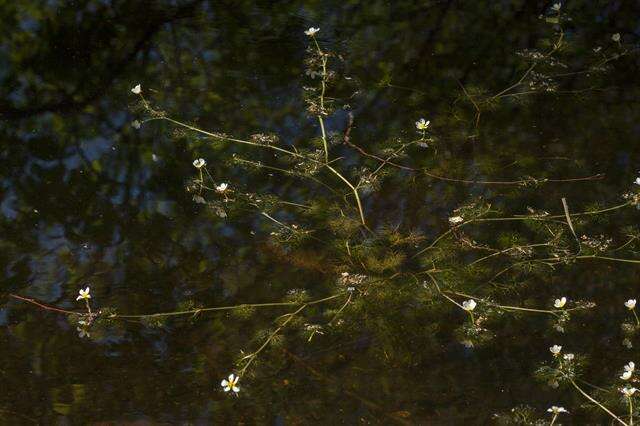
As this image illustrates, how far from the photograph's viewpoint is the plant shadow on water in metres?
2.91

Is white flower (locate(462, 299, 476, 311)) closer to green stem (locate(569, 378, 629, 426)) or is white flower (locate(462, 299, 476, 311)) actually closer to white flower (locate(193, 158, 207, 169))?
green stem (locate(569, 378, 629, 426))

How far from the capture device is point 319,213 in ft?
11.4

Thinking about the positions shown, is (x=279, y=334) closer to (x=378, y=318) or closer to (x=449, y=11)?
(x=378, y=318)

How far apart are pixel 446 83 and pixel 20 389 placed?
2472 mm

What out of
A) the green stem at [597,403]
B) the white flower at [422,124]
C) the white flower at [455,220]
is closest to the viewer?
the green stem at [597,403]

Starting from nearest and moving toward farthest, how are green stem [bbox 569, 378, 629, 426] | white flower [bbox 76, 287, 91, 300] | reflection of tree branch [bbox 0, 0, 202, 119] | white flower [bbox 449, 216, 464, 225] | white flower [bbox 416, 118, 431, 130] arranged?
1. green stem [bbox 569, 378, 629, 426]
2. white flower [bbox 76, 287, 91, 300]
3. white flower [bbox 449, 216, 464, 225]
4. white flower [bbox 416, 118, 431, 130]
5. reflection of tree branch [bbox 0, 0, 202, 119]

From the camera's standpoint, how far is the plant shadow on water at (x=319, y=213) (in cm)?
291

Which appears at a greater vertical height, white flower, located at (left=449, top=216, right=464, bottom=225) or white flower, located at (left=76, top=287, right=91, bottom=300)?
white flower, located at (left=76, top=287, right=91, bottom=300)

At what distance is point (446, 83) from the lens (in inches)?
165

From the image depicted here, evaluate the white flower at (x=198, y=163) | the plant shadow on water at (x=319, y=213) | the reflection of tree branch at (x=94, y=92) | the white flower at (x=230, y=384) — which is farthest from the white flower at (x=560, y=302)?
the reflection of tree branch at (x=94, y=92)

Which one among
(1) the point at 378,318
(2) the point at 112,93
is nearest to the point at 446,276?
(1) the point at 378,318

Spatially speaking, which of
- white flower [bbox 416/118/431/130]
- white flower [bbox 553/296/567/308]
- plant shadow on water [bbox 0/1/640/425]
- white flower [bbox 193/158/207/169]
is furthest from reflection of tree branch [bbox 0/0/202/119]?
white flower [bbox 553/296/567/308]

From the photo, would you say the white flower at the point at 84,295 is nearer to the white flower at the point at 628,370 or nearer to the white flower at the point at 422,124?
the white flower at the point at 422,124

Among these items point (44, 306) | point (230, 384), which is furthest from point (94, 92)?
point (230, 384)
